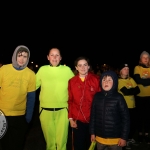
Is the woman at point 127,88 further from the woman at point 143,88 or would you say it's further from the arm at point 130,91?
the woman at point 143,88

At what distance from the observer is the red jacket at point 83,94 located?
4250mm

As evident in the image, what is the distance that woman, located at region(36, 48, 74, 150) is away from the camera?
4.60m

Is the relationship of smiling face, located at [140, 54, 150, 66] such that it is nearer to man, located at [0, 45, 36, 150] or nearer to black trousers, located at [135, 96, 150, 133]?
black trousers, located at [135, 96, 150, 133]

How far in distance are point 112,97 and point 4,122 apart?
1634mm

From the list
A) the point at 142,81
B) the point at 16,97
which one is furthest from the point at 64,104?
the point at 142,81

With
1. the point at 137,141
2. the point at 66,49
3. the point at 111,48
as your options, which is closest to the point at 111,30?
the point at 111,48

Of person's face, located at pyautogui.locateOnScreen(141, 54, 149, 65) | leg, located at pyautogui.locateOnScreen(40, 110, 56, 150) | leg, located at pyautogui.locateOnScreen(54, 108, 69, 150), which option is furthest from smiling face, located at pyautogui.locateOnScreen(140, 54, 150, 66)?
leg, located at pyautogui.locateOnScreen(40, 110, 56, 150)

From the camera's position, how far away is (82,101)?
4.26 m

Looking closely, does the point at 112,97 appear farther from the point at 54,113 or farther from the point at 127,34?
the point at 127,34

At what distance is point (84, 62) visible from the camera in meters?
4.36

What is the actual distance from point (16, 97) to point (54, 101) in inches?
31.5

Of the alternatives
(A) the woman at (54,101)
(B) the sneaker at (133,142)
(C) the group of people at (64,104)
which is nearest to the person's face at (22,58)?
(C) the group of people at (64,104)

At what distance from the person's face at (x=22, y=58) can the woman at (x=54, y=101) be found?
2.03ft

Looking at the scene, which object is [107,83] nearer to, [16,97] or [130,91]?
[16,97]
